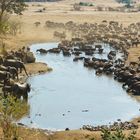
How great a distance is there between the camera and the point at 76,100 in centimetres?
3441

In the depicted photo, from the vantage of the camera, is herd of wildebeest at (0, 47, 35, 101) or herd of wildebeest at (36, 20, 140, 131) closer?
herd of wildebeest at (0, 47, 35, 101)

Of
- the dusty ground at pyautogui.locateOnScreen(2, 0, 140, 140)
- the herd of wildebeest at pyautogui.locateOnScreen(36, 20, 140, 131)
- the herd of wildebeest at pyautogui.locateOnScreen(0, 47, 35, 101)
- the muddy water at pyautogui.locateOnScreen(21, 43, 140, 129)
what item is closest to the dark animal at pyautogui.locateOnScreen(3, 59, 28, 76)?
the herd of wildebeest at pyautogui.locateOnScreen(0, 47, 35, 101)

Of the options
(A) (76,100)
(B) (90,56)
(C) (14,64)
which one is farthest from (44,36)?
(A) (76,100)

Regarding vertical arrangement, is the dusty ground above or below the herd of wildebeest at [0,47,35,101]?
below

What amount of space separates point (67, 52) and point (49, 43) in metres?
12.7

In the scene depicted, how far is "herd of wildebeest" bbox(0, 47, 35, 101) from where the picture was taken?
32094mm

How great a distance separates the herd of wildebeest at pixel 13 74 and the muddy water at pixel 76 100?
124 cm

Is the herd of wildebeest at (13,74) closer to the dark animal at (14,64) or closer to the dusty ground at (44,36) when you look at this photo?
the dark animal at (14,64)

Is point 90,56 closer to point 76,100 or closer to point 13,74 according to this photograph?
point 13,74

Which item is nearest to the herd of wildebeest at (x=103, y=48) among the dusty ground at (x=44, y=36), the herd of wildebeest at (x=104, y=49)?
the herd of wildebeest at (x=104, y=49)

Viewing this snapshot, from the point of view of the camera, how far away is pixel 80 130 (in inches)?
1060

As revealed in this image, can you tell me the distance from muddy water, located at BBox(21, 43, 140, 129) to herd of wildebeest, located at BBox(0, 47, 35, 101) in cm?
124

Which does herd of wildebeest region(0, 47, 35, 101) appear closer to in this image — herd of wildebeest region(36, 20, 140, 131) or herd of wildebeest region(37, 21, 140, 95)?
herd of wildebeest region(36, 20, 140, 131)

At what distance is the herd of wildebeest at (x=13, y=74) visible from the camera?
32094mm
